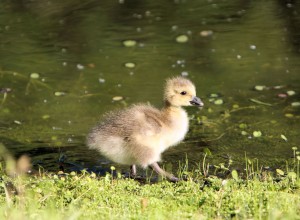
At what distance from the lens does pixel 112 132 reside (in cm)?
623

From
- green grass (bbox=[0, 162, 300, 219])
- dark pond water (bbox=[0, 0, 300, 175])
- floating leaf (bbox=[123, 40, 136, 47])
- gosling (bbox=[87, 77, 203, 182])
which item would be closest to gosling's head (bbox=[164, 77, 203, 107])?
gosling (bbox=[87, 77, 203, 182])

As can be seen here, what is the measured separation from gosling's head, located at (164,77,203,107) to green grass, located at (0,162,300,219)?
3.26 feet

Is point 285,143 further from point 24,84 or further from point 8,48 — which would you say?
point 8,48

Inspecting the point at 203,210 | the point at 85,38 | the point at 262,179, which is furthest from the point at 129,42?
the point at 203,210

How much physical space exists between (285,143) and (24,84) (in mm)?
3529

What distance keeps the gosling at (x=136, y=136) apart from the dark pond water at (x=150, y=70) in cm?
50

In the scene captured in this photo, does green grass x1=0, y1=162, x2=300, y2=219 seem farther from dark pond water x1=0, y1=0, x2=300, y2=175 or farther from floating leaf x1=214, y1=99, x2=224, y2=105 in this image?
floating leaf x1=214, y1=99, x2=224, y2=105

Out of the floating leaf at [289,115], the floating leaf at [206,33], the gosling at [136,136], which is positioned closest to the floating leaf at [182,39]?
the floating leaf at [206,33]

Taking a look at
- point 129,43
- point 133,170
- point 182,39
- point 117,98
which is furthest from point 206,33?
point 133,170

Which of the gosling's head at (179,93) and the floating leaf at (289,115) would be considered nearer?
the gosling's head at (179,93)

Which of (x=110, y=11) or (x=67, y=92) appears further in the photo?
(x=110, y=11)

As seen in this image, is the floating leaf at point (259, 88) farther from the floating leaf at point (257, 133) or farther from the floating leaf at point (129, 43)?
the floating leaf at point (129, 43)

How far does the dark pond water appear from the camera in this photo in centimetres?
732

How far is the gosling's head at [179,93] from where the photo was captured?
21.4 feet
